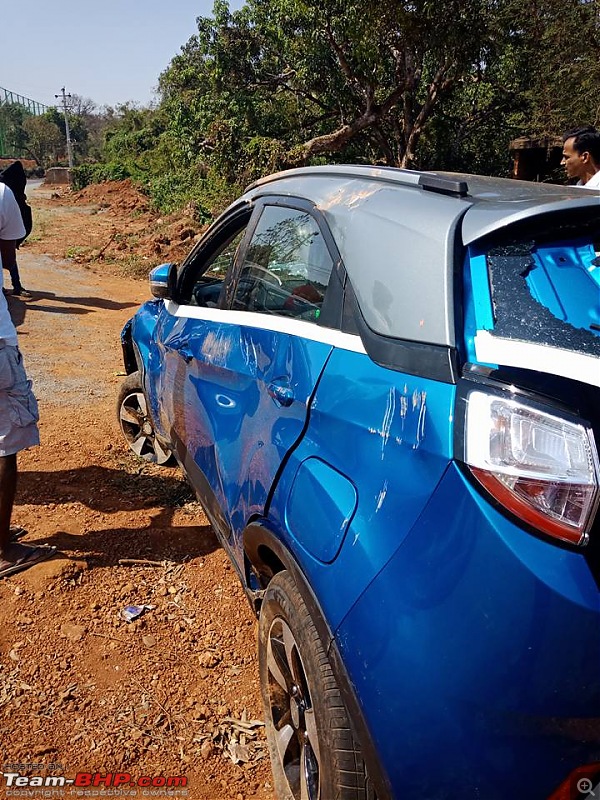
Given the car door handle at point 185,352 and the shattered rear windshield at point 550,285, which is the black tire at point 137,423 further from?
the shattered rear windshield at point 550,285

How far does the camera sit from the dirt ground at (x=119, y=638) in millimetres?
2283

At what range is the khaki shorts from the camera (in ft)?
10.5

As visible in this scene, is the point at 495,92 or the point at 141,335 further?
the point at 495,92

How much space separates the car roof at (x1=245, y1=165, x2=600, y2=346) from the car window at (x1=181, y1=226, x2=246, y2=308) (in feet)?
3.37

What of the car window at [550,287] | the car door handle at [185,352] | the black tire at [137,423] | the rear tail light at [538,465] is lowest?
the black tire at [137,423]

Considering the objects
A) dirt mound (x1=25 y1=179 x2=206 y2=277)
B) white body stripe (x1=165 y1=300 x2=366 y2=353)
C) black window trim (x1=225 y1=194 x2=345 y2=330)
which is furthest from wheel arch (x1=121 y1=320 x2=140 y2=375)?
dirt mound (x1=25 y1=179 x2=206 y2=277)

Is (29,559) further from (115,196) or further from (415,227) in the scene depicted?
(115,196)

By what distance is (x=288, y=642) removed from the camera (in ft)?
6.38

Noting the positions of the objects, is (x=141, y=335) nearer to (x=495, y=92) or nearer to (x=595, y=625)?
(x=595, y=625)

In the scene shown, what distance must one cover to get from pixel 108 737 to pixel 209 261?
219cm

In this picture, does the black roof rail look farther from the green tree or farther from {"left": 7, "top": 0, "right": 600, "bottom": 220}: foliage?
the green tree

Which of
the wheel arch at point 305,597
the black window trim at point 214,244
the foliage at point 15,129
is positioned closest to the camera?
the wheel arch at point 305,597

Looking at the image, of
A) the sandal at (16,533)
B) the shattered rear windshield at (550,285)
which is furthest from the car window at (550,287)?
the sandal at (16,533)

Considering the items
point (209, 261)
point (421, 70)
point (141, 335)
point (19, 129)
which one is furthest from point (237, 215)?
point (19, 129)
